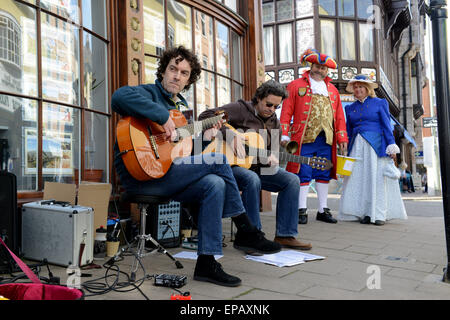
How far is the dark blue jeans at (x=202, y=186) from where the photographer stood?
2414 millimetres

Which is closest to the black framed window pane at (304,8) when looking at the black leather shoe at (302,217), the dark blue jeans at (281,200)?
the black leather shoe at (302,217)

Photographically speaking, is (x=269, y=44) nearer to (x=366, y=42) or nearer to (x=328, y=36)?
(x=328, y=36)

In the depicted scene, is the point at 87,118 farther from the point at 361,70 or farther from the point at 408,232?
the point at 361,70

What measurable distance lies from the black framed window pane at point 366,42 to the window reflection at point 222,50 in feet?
36.9

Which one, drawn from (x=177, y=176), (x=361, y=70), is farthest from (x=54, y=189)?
(x=361, y=70)

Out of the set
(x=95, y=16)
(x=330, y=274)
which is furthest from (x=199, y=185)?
(x=95, y=16)

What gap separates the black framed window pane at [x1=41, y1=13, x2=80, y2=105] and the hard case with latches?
1.03 metres

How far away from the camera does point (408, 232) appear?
455 cm

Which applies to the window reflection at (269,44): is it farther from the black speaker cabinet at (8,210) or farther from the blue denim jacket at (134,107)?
the black speaker cabinet at (8,210)

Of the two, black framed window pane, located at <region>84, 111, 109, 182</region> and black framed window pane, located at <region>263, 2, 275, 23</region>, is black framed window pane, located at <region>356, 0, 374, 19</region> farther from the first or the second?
black framed window pane, located at <region>84, 111, 109, 182</region>

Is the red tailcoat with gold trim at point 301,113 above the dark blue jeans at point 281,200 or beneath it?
above

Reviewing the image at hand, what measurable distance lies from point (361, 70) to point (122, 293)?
14948mm

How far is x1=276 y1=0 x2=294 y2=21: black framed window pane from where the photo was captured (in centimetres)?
1544

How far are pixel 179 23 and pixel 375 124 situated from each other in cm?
279
